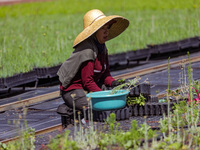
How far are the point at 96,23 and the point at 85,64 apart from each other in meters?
0.49

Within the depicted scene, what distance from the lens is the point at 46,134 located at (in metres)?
4.69

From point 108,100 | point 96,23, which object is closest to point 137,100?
point 108,100

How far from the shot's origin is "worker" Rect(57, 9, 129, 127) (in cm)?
494

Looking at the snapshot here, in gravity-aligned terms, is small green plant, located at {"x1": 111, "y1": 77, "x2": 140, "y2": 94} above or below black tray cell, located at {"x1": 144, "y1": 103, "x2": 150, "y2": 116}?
above

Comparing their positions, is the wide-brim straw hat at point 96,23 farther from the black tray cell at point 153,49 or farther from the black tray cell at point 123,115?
the black tray cell at point 153,49

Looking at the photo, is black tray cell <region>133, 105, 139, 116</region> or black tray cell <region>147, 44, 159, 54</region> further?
black tray cell <region>147, 44, 159, 54</region>

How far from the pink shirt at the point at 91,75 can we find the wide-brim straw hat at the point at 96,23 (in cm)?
31

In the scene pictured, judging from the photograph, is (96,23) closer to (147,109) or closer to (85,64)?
(85,64)

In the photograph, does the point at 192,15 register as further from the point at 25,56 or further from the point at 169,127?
the point at 169,127

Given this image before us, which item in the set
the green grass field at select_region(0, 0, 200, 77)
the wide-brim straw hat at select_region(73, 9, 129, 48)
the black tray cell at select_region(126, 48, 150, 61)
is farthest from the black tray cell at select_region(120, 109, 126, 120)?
the black tray cell at select_region(126, 48, 150, 61)

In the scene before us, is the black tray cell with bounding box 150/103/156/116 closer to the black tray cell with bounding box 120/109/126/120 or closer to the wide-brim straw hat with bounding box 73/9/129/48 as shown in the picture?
the black tray cell with bounding box 120/109/126/120

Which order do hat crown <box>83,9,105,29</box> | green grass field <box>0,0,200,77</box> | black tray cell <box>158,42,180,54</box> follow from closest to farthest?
hat crown <box>83,9,105,29</box>
green grass field <box>0,0,200,77</box>
black tray cell <box>158,42,180,54</box>

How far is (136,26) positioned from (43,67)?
5.52 metres

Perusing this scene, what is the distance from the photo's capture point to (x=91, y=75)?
4969 mm
